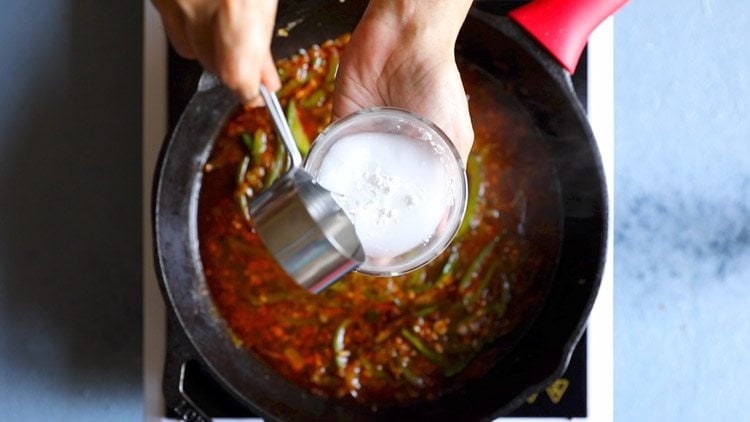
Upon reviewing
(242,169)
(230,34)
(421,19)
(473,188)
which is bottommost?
(473,188)

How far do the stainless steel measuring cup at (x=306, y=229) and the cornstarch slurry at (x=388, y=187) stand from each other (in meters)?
0.03

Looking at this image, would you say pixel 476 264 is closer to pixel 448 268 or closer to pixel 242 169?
pixel 448 268

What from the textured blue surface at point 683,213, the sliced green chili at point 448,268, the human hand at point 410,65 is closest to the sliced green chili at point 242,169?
the human hand at point 410,65

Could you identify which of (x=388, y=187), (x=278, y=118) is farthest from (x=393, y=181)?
(x=278, y=118)

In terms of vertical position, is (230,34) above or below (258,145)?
above

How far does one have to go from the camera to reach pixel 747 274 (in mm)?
1052

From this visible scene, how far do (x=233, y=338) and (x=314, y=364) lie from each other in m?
0.10

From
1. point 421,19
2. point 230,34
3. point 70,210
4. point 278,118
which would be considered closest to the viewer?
point 230,34

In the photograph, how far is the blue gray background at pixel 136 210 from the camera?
1.02 metres

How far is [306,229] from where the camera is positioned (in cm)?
75

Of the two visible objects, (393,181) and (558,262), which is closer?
(393,181)

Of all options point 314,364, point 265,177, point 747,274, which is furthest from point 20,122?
point 747,274

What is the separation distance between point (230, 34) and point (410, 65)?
1.03 feet

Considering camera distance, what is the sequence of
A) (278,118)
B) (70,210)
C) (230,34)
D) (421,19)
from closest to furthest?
(230,34) → (278,118) → (421,19) → (70,210)
